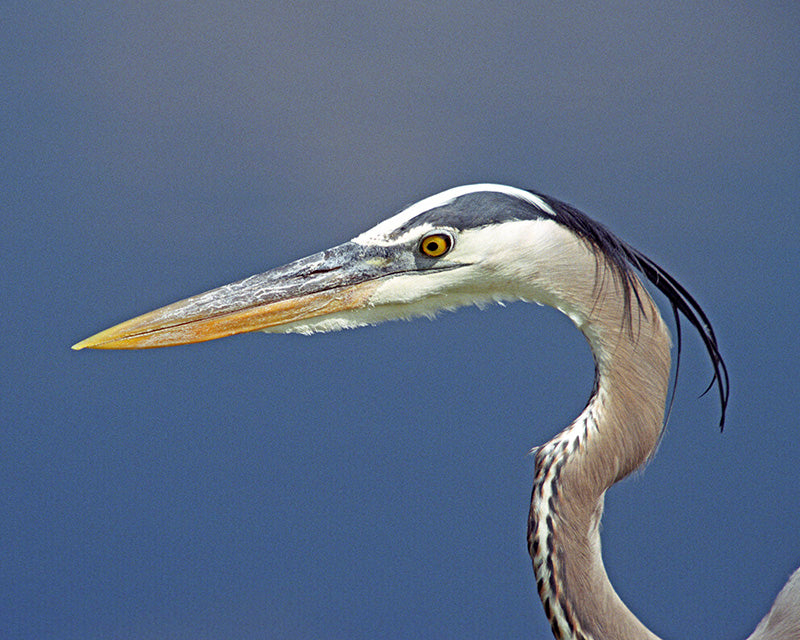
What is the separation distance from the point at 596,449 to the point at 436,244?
11.9 inches

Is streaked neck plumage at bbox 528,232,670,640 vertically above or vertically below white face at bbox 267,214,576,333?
below

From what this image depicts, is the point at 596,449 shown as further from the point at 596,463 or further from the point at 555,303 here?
the point at 555,303

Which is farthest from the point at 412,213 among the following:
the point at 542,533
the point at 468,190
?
the point at 542,533

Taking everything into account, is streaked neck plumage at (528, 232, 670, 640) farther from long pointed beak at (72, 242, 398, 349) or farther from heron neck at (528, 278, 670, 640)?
long pointed beak at (72, 242, 398, 349)

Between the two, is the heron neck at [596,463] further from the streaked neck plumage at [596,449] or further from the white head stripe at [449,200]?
the white head stripe at [449,200]

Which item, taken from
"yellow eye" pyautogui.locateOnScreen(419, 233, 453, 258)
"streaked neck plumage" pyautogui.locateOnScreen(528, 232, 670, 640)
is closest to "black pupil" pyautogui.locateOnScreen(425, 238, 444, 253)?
"yellow eye" pyautogui.locateOnScreen(419, 233, 453, 258)

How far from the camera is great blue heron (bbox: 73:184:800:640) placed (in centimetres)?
98

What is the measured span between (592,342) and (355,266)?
0.30m

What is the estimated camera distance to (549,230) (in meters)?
1.00

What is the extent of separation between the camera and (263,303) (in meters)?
1.08

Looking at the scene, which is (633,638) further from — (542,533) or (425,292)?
(425,292)

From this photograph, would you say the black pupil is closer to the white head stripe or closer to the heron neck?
the white head stripe

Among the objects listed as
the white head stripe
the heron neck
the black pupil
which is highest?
the white head stripe

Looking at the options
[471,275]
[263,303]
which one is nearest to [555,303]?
[471,275]
